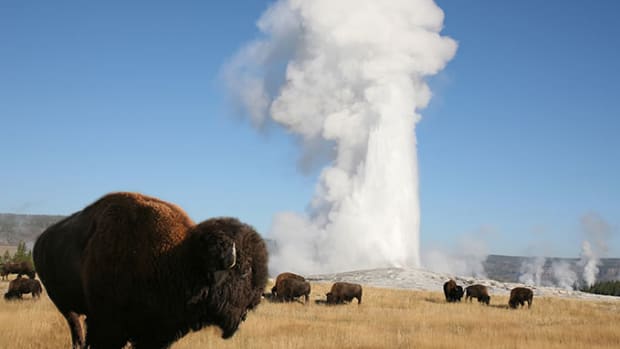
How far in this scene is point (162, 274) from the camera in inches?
205

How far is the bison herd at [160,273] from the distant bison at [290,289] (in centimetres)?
1851

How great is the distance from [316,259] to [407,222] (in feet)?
68.7

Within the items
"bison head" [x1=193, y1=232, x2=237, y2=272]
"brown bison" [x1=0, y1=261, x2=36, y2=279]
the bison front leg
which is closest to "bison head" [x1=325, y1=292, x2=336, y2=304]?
"brown bison" [x1=0, y1=261, x2=36, y2=279]

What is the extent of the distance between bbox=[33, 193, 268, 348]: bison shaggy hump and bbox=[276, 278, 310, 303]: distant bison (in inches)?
737

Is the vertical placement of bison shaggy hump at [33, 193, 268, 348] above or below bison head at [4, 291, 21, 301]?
above

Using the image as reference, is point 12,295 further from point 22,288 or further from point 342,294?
point 342,294

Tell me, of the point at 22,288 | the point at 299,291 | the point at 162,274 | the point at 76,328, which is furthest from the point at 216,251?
the point at 299,291

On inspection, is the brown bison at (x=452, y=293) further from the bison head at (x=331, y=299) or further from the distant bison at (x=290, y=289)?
the distant bison at (x=290, y=289)

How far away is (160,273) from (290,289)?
19.5 meters

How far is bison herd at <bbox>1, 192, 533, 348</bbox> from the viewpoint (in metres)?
5.00

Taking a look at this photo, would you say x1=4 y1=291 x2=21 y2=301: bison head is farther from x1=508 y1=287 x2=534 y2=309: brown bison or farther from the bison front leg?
x1=508 y1=287 x2=534 y2=309: brown bison

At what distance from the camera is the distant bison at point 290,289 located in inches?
952

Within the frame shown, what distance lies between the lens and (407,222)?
8400cm

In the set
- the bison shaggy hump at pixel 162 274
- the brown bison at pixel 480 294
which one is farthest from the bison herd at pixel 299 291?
the bison shaggy hump at pixel 162 274
